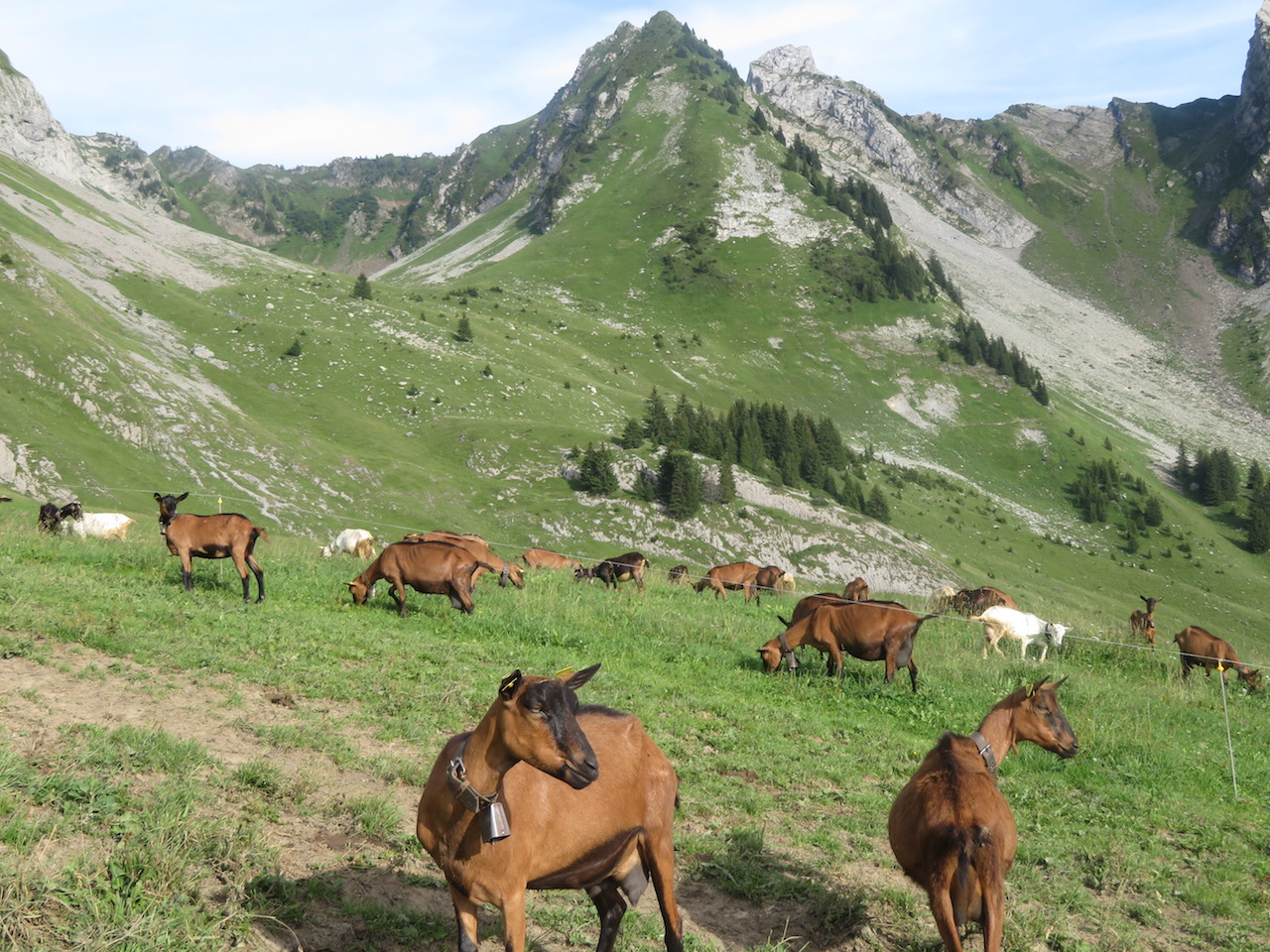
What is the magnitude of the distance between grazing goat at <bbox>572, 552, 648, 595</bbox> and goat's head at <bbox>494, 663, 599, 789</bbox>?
23.1 m

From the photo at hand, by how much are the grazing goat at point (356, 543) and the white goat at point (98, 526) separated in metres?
7.41

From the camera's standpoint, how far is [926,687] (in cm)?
1648

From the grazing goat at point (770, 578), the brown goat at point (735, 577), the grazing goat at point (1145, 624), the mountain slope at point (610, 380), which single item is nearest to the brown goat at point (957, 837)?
the grazing goat at point (1145, 624)

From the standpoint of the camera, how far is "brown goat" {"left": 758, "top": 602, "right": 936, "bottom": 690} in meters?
16.4

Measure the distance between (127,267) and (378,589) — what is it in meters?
101

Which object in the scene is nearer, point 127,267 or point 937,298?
point 127,267

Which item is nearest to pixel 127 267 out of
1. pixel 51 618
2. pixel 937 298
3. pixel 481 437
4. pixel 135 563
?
pixel 481 437

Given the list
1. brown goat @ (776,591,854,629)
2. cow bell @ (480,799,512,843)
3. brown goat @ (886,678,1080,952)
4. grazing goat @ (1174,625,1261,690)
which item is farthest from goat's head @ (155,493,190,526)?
grazing goat @ (1174,625,1261,690)

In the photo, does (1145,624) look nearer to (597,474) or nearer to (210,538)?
(210,538)

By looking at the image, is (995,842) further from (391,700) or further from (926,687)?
(926,687)

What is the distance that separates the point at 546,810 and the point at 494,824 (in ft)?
2.20

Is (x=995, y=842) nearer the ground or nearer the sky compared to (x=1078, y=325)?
nearer the ground

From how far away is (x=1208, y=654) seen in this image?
22688 millimetres

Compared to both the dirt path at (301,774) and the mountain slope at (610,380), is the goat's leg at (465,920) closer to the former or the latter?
the dirt path at (301,774)
